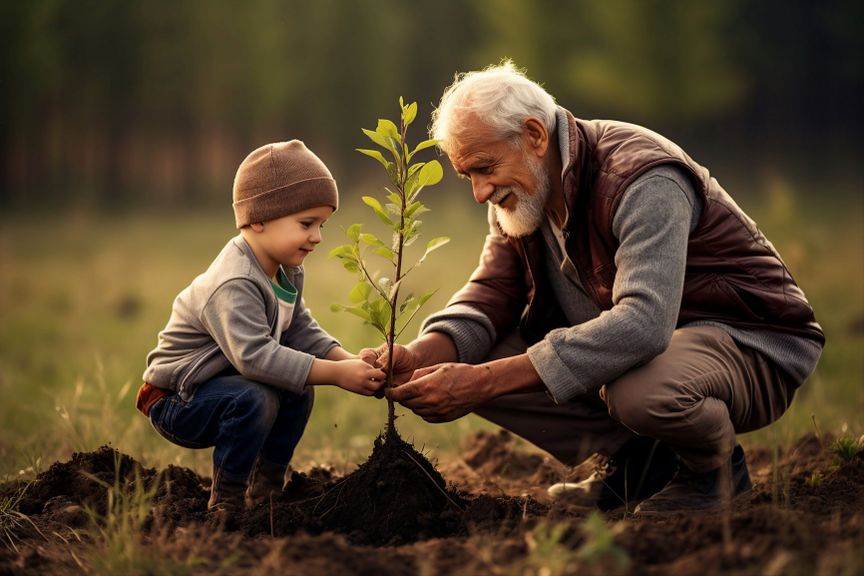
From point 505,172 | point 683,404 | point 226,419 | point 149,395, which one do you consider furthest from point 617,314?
point 149,395

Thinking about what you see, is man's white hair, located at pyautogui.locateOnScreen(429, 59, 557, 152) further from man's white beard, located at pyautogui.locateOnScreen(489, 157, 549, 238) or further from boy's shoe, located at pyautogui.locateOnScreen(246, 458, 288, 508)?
boy's shoe, located at pyautogui.locateOnScreen(246, 458, 288, 508)

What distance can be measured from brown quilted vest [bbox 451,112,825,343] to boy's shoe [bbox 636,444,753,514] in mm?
664

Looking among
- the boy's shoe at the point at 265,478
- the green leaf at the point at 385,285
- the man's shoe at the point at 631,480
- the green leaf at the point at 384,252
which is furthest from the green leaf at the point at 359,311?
the man's shoe at the point at 631,480

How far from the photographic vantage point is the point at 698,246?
3.91m

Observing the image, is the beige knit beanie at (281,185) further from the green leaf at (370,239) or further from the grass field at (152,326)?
the grass field at (152,326)

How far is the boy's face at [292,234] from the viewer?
12.5 feet

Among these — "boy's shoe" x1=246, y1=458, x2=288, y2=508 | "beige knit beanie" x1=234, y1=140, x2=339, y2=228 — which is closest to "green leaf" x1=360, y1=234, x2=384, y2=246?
"beige knit beanie" x1=234, y1=140, x2=339, y2=228

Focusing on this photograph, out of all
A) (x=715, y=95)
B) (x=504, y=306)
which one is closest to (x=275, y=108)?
(x=715, y=95)

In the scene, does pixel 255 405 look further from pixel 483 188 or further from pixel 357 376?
pixel 483 188

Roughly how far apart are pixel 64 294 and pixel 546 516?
35.0 feet

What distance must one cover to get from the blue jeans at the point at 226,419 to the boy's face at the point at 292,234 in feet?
1.80

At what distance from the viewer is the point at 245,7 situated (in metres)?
29.1

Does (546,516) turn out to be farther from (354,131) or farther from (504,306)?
(354,131)

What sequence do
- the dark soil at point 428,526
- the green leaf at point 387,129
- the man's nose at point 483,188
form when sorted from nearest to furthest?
the dark soil at point 428,526 → the green leaf at point 387,129 → the man's nose at point 483,188
